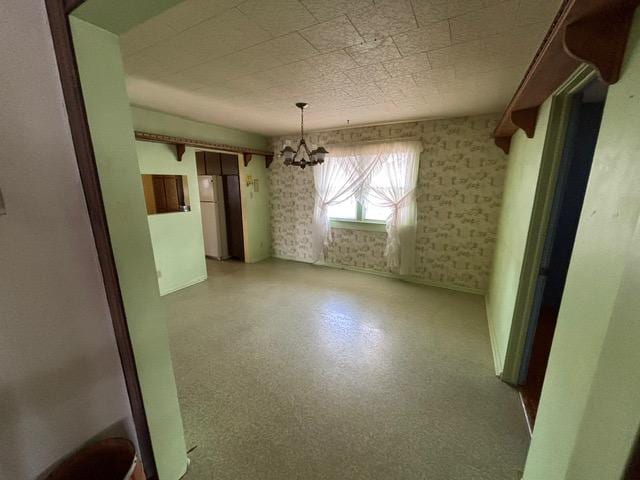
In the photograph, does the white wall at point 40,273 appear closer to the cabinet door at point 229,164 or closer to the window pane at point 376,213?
the window pane at point 376,213

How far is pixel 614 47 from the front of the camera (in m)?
0.85

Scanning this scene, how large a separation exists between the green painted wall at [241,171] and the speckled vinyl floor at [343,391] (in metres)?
1.15

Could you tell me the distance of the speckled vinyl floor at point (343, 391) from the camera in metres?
1.43

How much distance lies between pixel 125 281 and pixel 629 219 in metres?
1.70

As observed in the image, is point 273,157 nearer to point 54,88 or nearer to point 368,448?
point 54,88

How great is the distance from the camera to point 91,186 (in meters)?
0.93

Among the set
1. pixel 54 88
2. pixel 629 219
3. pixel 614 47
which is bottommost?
pixel 629 219

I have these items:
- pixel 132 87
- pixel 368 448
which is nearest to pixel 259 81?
pixel 132 87

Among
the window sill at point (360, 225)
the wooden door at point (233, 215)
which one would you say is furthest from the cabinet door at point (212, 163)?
the window sill at point (360, 225)

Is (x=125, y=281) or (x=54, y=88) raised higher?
(x=54, y=88)

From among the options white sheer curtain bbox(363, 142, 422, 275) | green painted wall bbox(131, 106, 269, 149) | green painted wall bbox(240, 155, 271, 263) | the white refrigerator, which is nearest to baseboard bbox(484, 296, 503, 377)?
white sheer curtain bbox(363, 142, 422, 275)

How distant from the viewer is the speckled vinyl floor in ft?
4.68

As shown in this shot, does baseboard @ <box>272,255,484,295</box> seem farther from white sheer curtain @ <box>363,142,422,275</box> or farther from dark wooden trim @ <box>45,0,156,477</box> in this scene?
dark wooden trim @ <box>45,0,156,477</box>

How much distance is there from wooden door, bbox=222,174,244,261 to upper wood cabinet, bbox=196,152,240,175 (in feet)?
0.44
